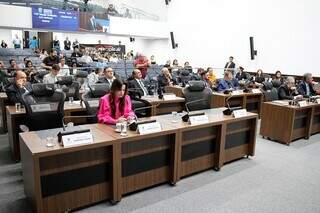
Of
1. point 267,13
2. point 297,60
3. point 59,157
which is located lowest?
point 59,157

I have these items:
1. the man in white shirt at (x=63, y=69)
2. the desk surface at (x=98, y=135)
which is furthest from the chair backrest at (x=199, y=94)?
the man in white shirt at (x=63, y=69)

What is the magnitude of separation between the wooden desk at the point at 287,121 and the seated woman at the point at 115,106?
2.62 metres

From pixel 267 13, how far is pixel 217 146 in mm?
8015

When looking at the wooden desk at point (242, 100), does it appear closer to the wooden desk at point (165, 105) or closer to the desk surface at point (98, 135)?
the wooden desk at point (165, 105)

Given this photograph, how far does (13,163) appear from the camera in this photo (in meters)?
3.49

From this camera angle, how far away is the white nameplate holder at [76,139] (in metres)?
2.21

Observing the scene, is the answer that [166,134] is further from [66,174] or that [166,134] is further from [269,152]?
[269,152]

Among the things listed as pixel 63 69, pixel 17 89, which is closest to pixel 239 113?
pixel 17 89

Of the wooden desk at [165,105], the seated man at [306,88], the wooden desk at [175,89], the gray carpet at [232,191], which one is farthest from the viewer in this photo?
the wooden desk at [175,89]

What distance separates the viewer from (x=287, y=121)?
4410 millimetres

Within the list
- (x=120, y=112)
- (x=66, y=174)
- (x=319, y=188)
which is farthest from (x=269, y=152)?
(x=66, y=174)

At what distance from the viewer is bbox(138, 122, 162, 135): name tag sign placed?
2.59m

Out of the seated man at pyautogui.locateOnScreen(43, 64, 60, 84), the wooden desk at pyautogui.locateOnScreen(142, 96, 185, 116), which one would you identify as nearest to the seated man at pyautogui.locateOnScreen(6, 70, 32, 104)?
the seated man at pyautogui.locateOnScreen(43, 64, 60, 84)

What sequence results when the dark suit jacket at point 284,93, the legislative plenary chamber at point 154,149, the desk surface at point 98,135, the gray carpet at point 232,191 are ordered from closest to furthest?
the desk surface at point 98,135 < the legislative plenary chamber at point 154,149 < the gray carpet at point 232,191 < the dark suit jacket at point 284,93
